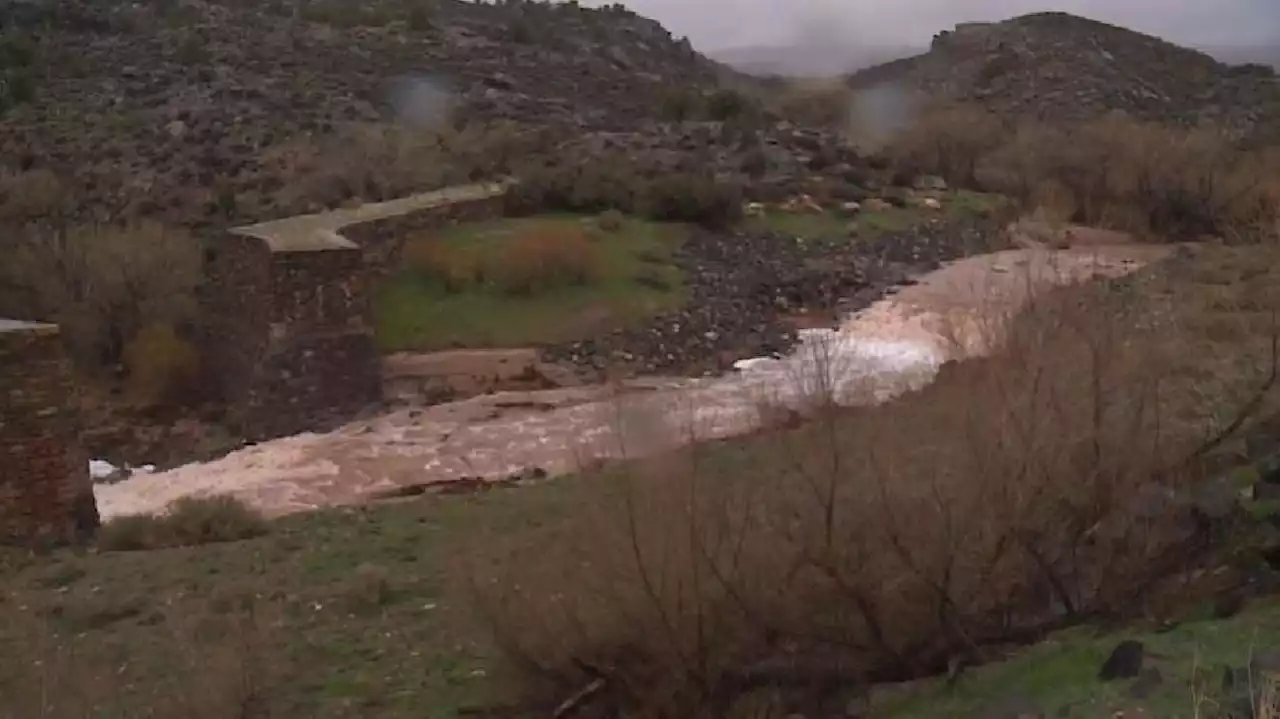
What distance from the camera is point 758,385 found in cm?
1512

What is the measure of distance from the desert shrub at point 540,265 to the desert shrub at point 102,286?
15.1ft

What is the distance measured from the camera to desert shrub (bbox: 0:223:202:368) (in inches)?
759

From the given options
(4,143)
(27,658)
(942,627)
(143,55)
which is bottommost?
(27,658)

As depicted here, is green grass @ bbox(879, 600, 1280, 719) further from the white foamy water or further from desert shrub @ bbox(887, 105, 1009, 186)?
desert shrub @ bbox(887, 105, 1009, 186)

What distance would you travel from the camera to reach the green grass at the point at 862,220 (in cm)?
2547

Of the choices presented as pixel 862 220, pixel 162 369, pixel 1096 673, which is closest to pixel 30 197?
pixel 162 369

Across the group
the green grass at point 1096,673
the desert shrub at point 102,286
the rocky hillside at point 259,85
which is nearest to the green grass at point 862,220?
the rocky hillside at point 259,85

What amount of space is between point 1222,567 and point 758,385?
9064 millimetres

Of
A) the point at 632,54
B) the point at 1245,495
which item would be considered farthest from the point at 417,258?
the point at 632,54

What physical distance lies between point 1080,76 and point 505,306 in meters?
33.7

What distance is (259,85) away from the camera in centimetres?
3588

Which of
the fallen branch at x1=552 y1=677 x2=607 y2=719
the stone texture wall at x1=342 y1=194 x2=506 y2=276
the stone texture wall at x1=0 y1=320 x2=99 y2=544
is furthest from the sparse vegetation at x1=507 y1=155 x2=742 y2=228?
the fallen branch at x1=552 y1=677 x2=607 y2=719

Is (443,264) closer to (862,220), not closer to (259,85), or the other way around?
(862,220)

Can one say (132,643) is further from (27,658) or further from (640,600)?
(640,600)
